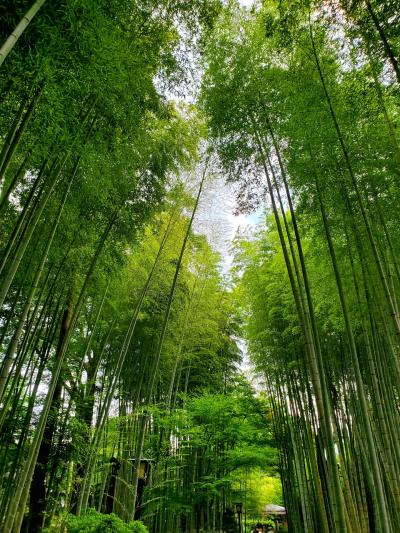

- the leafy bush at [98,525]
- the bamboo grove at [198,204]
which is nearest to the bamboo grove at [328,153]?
the bamboo grove at [198,204]

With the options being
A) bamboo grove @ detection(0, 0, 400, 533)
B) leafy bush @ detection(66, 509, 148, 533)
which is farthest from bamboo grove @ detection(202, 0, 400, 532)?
leafy bush @ detection(66, 509, 148, 533)

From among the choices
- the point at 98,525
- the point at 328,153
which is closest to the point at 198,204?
the point at 328,153

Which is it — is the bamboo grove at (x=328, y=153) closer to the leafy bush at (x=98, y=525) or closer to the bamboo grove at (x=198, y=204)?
the bamboo grove at (x=198, y=204)

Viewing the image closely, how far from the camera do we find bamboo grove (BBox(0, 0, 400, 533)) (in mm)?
2850

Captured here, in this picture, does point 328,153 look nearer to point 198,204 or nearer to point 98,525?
point 198,204

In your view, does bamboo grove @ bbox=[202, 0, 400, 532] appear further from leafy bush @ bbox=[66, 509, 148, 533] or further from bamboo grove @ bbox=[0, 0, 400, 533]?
leafy bush @ bbox=[66, 509, 148, 533]

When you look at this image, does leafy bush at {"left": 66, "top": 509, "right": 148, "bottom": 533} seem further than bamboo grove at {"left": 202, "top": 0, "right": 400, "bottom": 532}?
Yes

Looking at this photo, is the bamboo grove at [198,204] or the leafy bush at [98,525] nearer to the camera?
the bamboo grove at [198,204]

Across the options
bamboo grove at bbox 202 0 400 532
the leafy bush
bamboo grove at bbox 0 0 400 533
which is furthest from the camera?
the leafy bush

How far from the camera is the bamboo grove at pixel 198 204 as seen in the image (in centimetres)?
285

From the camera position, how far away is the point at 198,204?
20.6 ft

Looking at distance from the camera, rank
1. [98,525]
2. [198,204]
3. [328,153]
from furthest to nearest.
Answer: [198,204] < [328,153] < [98,525]

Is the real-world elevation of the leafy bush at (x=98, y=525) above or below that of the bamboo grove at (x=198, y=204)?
below

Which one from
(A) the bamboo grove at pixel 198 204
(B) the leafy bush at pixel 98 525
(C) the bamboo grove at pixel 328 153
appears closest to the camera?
(A) the bamboo grove at pixel 198 204
